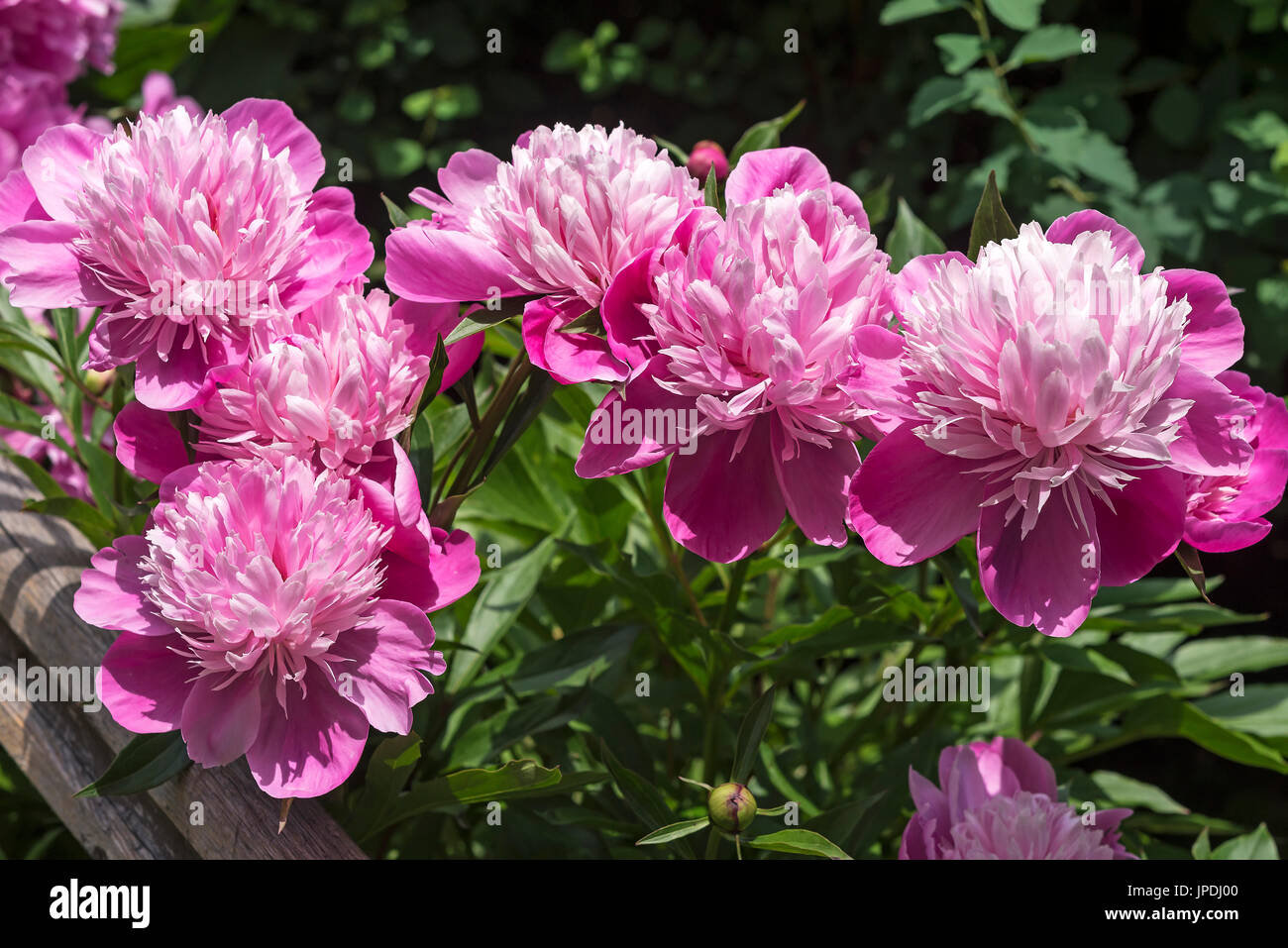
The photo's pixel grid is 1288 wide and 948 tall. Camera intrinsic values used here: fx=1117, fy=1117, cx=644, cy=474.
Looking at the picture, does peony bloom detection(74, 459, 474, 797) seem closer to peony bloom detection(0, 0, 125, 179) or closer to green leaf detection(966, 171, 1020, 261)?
green leaf detection(966, 171, 1020, 261)

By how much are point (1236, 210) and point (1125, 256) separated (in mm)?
1192

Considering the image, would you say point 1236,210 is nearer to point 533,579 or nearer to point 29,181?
point 533,579

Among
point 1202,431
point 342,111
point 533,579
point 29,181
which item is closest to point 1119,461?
point 1202,431

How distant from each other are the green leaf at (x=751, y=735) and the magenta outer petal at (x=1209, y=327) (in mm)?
268

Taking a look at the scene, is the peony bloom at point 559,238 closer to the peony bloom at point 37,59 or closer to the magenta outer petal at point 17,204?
the magenta outer petal at point 17,204

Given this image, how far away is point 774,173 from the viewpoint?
0.58 m

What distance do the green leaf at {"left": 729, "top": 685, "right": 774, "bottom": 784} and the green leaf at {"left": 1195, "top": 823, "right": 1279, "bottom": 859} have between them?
0.39 metres

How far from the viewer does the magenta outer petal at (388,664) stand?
1.76 ft

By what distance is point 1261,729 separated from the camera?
0.89 meters

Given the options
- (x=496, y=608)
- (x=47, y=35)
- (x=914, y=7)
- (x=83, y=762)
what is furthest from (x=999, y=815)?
(x=47, y=35)

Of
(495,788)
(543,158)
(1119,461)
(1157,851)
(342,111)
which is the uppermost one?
(342,111)

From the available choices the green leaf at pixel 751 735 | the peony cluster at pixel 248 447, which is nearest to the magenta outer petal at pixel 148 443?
the peony cluster at pixel 248 447

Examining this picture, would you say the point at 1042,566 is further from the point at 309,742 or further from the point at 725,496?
the point at 309,742

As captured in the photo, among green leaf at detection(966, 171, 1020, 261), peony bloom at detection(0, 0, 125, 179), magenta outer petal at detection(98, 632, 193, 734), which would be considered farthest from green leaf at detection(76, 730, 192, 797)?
peony bloom at detection(0, 0, 125, 179)
